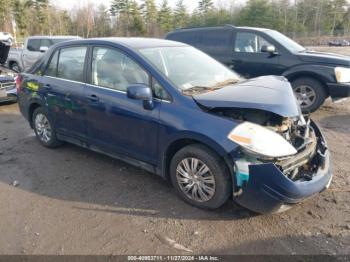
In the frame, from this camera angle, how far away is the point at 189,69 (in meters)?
3.76

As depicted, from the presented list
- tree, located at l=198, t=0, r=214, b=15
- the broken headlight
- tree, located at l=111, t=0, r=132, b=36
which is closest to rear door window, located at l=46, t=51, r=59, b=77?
the broken headlight

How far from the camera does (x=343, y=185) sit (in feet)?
12.3

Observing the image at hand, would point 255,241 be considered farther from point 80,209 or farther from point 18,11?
point 18,11

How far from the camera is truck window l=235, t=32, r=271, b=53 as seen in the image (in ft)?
24.7

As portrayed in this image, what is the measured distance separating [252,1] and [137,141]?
191 ft

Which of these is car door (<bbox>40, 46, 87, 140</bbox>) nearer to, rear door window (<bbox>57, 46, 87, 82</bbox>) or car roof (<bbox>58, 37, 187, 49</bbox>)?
rear door window (<bbox>57, 46, 87, 82</bbox>)

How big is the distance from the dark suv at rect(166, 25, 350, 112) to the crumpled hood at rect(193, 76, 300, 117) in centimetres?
374

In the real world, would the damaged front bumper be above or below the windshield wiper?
below

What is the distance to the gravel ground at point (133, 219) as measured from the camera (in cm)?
275

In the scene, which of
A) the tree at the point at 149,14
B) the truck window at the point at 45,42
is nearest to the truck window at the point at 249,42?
the truck window at the point at 45,42

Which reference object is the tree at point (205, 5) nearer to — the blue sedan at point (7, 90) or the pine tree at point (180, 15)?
the pine tree at point (180, 15)

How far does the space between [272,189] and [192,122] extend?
967 millimetres

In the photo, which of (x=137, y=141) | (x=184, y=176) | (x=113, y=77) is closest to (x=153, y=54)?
(x=113, y=77)

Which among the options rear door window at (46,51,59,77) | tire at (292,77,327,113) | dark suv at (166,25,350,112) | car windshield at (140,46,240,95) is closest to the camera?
car windshield at (140,46,240,95)
